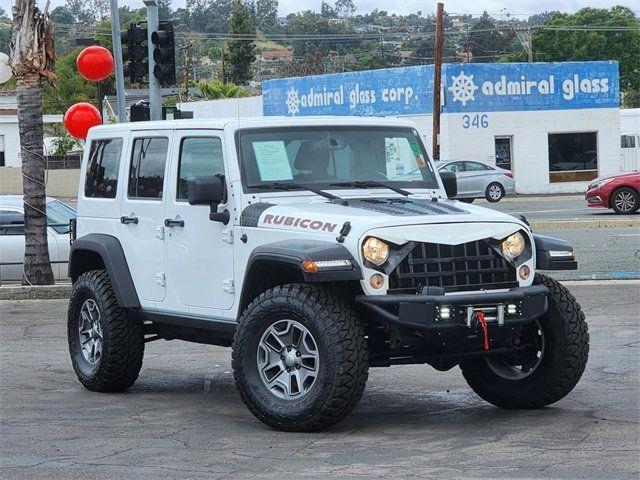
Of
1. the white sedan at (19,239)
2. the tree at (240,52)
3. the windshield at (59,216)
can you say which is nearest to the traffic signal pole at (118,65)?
the windshield at (59,216)

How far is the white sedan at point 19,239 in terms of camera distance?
19.0 metres

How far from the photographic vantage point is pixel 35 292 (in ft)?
55.6

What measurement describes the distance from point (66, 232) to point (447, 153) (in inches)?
1127

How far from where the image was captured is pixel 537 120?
47406 millimetres

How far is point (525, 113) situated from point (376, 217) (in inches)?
1577

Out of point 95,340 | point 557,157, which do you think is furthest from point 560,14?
point 95,340

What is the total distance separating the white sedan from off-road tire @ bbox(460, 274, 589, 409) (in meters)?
11.1

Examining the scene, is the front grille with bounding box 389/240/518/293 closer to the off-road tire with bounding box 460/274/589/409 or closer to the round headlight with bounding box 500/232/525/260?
the round headlight with bounding box 500/232/525/260

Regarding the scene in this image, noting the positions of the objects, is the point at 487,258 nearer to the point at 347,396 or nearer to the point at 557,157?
the point at 347,396

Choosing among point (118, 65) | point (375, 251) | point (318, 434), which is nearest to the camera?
point (375, 251)

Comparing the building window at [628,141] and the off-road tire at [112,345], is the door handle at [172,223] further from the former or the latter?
the building window at [628,141]

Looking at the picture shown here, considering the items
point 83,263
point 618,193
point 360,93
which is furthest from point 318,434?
point 360,93

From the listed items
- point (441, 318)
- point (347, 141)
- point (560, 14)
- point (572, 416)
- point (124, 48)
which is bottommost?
point (572, 416)

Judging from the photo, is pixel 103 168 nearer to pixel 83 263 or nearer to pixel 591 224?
pixel 83 263
